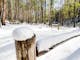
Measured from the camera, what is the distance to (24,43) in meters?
1.90

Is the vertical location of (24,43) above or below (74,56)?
above

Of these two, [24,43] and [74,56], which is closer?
[24,43]

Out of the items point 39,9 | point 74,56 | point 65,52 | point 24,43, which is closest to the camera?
point 24,43

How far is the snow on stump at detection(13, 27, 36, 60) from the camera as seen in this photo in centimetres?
186

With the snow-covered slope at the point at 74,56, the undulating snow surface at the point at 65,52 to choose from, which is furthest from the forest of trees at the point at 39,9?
the snow-covered slope at the point at 74,56

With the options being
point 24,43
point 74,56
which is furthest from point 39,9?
point 24,43

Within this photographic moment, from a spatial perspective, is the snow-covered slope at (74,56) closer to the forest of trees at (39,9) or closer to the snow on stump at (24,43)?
the snow on stump at (24,43)

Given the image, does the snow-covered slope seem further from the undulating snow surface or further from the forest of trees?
the forest of trees

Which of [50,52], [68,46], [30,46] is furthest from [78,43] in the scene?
[30,46]

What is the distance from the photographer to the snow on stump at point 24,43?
1.86 meters

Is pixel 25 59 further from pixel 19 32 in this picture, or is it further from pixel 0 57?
pixel 0 57

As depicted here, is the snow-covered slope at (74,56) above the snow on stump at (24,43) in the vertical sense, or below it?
below

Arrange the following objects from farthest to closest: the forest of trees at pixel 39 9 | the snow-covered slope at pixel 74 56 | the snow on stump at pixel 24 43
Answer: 1. the forest of trees at pixel 39 9
2. the snow-covered slope at pixel 74 56
3. the snow on stump at pixel 24 43

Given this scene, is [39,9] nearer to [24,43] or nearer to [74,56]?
[74,56]
